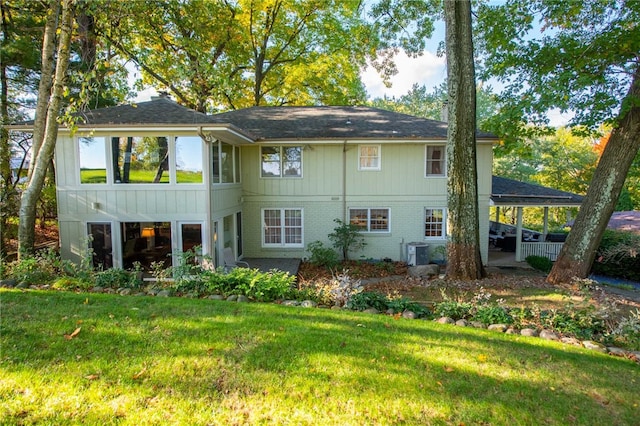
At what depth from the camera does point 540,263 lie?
11.9 metres

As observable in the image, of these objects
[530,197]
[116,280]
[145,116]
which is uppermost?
[145,116]

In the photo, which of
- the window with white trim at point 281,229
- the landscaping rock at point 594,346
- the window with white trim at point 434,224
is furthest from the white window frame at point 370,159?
the landscaping rock at point 594,346

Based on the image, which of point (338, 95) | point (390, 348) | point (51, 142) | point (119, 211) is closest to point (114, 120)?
point (51, 142)

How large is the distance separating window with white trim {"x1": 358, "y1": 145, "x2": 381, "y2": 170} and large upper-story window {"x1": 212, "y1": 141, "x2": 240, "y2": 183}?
452 cm

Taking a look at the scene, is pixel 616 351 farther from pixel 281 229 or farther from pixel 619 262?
pixel 281 229

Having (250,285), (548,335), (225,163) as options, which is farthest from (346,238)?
(548,335)

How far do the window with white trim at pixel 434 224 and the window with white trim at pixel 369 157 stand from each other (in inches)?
105

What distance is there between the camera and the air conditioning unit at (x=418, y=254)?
11.8 m

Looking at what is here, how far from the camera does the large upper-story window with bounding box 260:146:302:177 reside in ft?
40.5

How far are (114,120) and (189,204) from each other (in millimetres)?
2813

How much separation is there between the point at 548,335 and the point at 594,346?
53 cm

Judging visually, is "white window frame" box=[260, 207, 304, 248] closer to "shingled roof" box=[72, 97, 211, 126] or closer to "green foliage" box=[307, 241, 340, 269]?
"green foliage" box=[307, 241, 340, 269]

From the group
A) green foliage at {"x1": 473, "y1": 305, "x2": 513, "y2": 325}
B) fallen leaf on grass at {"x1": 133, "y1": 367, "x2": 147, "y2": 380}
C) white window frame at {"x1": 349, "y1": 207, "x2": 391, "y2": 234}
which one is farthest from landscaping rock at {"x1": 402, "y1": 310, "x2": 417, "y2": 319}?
white window frame at {"x1": 349, "y1": 207, "x2": 391, "y2": 234}

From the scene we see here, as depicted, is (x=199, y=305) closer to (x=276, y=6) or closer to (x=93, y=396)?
(x=93, y=396)
